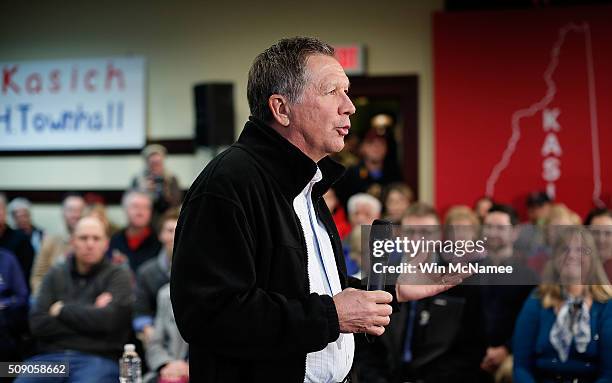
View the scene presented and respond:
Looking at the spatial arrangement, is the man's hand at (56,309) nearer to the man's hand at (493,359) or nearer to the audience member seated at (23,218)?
the man's hand at (493,359)

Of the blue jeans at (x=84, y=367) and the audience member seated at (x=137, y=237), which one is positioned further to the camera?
the audience member seated at (x=137, y=237)

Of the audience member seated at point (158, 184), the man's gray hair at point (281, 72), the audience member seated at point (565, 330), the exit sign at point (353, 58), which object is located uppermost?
the exit sign at point (353, 58)

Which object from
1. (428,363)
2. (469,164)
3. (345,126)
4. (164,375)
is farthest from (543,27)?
(345,126)

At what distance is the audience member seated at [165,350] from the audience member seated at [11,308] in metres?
0.59

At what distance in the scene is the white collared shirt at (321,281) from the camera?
162 centimetres

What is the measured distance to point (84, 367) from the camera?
133 inches

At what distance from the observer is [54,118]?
7.16 m

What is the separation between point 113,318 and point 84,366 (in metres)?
0.25

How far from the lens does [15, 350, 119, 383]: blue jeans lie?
329 cm

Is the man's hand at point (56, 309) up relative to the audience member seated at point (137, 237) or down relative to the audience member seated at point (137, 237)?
down

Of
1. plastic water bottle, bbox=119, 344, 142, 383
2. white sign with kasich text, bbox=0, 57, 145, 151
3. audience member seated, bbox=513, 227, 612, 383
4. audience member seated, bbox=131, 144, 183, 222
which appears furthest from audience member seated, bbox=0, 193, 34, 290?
audience member seated, bbox=513, 227, 612, 383

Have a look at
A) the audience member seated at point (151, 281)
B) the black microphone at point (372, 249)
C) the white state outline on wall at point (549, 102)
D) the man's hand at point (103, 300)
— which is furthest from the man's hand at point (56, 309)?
the white state outline on wall at point (549, 102)

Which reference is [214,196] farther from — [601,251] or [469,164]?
[469,164]

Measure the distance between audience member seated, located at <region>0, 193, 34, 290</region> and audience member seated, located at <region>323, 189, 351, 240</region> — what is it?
199 cm
